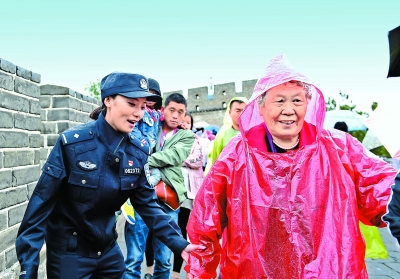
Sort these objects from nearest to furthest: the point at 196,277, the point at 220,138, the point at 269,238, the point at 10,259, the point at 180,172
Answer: the point at 269,238 → the point at 196,277 → the point at 10,259 → the point at 180,172 → the point at 220,138

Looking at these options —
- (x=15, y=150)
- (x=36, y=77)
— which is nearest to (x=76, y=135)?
(x=15, y=150)

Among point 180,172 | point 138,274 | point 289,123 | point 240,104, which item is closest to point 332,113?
point 240,104

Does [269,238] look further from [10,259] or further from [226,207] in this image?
[10,259]

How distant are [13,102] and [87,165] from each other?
1.32 meters

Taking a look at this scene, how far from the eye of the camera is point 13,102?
3.21m

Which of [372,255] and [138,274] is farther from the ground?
[372,255]

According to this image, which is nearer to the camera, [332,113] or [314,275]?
[314,275]

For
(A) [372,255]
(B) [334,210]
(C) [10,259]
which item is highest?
(B) [334,210]

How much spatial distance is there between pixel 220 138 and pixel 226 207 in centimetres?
241

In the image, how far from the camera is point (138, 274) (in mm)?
3703

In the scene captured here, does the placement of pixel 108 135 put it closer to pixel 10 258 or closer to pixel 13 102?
pixel 13 102

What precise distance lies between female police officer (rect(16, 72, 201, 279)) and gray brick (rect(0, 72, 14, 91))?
1012 mm

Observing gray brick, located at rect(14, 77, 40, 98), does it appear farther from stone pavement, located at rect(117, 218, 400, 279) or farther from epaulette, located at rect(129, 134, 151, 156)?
stone pavement, located at rect(117, 218, 400, 279)

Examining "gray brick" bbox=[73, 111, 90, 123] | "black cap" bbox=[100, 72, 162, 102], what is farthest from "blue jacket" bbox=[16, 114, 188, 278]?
"gray brick" bbox=[73, 111, 90, 123]
